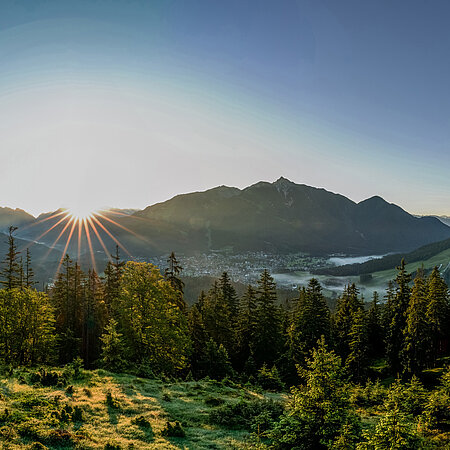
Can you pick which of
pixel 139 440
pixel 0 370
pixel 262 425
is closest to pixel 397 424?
pixel 262 425

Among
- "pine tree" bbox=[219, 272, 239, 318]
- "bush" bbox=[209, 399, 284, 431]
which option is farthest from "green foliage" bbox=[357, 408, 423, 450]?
"pine tree" bbox=[219, 272, 239, 318]

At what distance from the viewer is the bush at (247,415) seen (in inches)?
622

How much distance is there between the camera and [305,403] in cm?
1197

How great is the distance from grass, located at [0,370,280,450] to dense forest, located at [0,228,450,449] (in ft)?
2.20

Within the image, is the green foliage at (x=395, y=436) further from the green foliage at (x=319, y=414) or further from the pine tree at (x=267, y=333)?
the pine tree at (x=267, y=333)

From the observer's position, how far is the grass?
11148 millimetres

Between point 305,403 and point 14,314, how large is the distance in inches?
1058

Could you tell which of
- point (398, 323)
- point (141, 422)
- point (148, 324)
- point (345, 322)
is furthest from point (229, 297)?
point (141, 422)

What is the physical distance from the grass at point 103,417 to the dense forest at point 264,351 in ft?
2.20

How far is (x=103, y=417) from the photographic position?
1444cm

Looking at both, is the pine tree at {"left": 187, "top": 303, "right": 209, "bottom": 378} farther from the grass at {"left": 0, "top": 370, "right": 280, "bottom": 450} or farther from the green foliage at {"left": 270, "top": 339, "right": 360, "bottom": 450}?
the green foliage at {"left": 270, "top": 339, "right": 360, "bottom": 450}

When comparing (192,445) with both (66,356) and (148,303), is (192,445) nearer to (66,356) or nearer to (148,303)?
(148,303)

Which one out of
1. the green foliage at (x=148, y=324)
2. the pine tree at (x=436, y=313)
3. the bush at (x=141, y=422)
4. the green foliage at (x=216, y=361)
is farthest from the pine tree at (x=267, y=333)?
the bush at (x=141, y=422)

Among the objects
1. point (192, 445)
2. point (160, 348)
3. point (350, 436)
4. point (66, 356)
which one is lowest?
point (66, 356)
